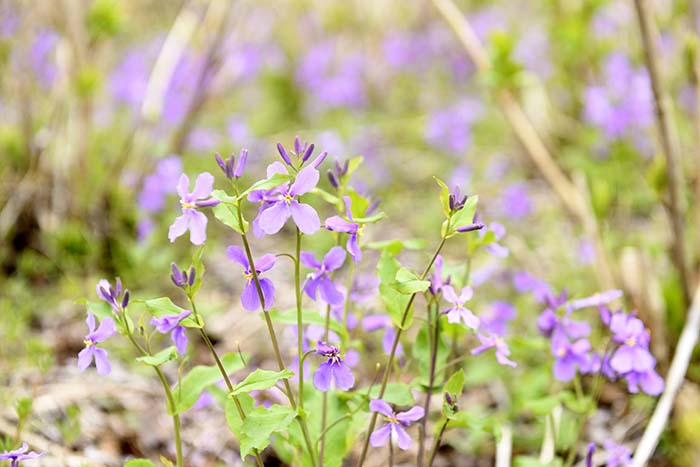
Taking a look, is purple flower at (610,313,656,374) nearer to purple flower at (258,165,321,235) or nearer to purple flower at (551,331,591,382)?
purple flower at (551,331,591,382)

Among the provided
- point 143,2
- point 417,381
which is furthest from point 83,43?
point 143,2

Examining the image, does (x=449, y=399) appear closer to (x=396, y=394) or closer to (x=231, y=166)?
(x=396, y=394)

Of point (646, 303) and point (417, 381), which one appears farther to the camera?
point (646, 303)

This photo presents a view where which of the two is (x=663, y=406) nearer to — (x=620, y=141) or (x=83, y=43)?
(x=620, y=141)

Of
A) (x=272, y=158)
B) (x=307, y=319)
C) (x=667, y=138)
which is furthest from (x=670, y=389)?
(x=272, y=158)

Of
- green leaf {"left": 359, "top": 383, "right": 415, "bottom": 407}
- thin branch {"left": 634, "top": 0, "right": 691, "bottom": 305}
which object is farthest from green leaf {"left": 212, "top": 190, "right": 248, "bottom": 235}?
thin branch {"left": 634, "top": 0, "right": 691, "bottom": 305}

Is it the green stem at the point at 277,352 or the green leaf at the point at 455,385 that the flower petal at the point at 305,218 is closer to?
the green stem at the point at 277,352
